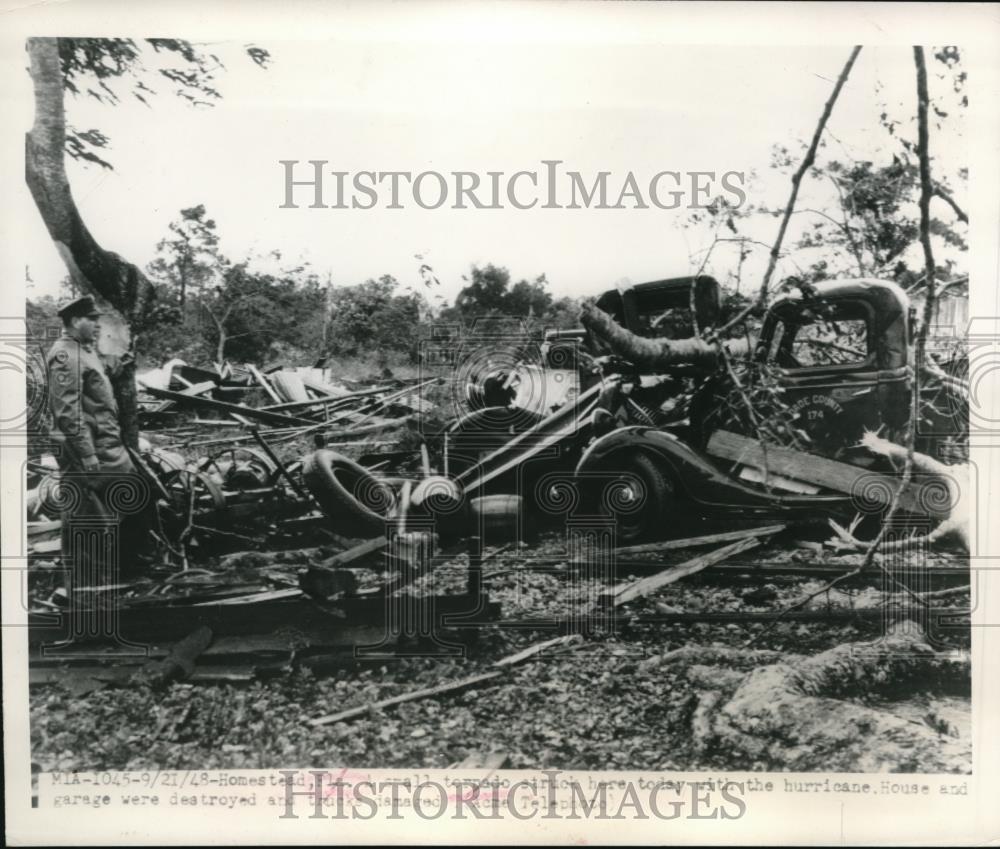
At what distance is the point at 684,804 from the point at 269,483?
8.07 ft

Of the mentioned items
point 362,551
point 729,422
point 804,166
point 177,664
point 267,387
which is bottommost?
point 177,664

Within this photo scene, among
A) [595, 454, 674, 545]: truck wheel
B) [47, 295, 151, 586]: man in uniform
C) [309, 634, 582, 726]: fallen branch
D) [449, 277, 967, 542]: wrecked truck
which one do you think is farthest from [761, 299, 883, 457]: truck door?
[47, 295, 151, 586]: man in uniform

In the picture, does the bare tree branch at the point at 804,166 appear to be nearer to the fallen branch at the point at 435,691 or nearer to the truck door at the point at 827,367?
the truck door at the point at 827,367

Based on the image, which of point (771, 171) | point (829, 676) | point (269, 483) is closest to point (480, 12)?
point (771, 171)

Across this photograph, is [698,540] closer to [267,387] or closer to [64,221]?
[267,387]

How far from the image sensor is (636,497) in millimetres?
3410

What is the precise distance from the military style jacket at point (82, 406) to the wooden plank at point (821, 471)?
9.47 feet

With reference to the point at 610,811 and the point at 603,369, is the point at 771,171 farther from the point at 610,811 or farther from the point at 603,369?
the point at 610,811

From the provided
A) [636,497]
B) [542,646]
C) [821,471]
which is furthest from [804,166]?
[542,646]

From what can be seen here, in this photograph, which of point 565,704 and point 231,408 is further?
point 231,408

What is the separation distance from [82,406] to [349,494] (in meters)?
1.32

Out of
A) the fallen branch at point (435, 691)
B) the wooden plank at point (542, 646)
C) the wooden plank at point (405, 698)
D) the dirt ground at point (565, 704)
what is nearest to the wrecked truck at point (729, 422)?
the dirt ground at point (565, 704)

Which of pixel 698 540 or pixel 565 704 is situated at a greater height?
pixel 698 540

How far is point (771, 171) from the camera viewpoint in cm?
336
